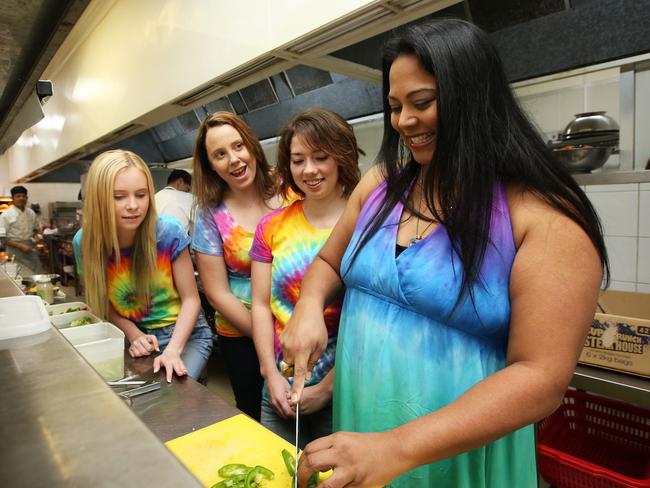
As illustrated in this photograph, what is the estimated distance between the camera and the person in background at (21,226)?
633 centimetres

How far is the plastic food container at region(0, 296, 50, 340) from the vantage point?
25.2 inches

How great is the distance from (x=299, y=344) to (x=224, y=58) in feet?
5.53

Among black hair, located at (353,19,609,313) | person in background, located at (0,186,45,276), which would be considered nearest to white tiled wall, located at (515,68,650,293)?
black hair, located at (353,19,609,313)

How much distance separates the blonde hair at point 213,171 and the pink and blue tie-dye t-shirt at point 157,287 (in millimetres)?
A: 182

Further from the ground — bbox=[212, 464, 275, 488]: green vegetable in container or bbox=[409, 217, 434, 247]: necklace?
bbox=[409, 217, 434, 247]: necklace

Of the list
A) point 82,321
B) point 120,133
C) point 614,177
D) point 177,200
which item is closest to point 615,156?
point 614,177

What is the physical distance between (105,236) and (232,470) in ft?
3.44

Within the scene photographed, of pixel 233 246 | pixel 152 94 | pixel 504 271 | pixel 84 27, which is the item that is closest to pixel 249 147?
pixel 233 246

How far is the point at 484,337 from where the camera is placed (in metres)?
0.82

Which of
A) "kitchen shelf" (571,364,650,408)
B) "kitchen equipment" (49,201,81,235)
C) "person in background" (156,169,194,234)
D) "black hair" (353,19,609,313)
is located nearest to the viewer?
"black hair" (353,19,609,313)

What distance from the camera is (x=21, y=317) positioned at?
746mm

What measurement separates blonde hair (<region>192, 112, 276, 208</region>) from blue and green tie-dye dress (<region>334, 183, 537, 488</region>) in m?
0.96

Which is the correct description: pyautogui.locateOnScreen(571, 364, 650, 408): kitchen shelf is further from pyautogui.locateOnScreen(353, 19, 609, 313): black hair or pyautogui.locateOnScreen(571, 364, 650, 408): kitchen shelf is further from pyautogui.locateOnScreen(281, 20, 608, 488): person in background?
pyautogui.locateOnScreen(353, 19, 609, 313): black hair

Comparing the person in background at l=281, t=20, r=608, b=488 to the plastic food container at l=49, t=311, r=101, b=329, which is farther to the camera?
the plastic food container at l=49, t=311, r=101, b=329
